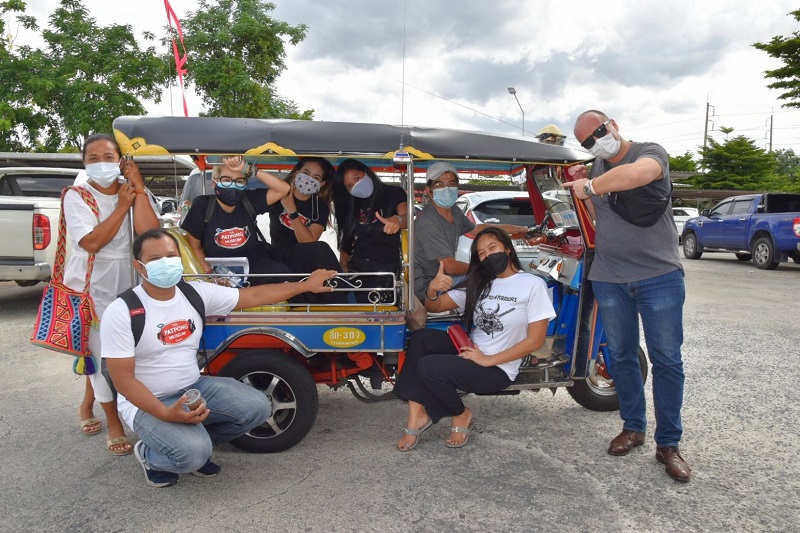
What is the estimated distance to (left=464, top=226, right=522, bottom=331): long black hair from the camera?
3.82 metres

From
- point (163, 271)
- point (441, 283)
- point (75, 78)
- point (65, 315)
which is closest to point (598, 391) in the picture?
point (441, 283)

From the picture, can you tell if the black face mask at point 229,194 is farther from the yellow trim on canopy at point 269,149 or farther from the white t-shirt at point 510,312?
the white t-shirt at point 510,312

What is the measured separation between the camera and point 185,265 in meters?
3.77

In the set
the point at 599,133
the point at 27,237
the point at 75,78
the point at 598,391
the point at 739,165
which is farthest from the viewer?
the point at 739,165

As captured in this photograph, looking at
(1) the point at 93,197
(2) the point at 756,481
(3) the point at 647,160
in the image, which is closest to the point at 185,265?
(1) the point at 93,197

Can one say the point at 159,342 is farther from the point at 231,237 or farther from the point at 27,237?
the point at 27,237

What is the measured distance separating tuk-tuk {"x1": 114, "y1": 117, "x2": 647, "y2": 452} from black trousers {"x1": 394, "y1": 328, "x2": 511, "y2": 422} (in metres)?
0.15

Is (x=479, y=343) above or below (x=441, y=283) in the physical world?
below

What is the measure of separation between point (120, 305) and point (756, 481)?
3.57m

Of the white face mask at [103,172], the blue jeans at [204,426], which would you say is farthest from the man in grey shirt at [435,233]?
the white face mask at [103,172]

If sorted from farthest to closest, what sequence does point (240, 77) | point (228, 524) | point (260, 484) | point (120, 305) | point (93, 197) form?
point (240, 77) → point (93, 197) → point (260, 484) → point (120, 305) → point (228, 524)

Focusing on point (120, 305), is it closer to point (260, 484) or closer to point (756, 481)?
point (260, 484)

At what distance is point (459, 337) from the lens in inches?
149

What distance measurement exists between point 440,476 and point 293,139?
2.09 metres
